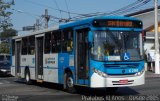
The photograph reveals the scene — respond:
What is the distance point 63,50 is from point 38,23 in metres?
35.2

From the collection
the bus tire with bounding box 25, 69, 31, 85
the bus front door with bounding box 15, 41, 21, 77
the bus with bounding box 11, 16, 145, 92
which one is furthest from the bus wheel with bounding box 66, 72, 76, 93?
the bus front door with bounding box 15, 41, 21, 77

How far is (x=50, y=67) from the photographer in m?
21.0

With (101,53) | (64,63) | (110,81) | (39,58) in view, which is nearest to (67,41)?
(64,63)

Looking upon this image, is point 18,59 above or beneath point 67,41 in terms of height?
beneath

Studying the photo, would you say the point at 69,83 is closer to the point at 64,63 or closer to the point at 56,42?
the point at 64,63

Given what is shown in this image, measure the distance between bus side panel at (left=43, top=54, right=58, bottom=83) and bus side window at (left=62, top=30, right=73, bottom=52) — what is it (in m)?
1.26

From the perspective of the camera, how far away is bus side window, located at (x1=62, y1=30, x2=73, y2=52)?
18.3 m

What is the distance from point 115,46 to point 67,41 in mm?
2954

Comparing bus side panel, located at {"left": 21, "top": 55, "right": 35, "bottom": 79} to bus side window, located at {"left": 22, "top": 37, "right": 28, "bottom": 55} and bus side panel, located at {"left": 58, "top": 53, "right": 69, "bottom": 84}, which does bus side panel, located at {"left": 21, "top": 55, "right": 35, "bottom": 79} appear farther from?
bus side panel, located at {"left": 58, "top": 53, "right": 69, "bottom": 84}

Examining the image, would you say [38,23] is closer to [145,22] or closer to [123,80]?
[145,22]

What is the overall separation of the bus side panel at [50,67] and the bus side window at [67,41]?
4.15ft

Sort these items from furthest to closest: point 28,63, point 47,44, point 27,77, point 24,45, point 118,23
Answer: point 24,45 → point 27,77 → point 28,63 → point 47,44 → point 118,23

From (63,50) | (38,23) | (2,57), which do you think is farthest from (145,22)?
(63,50)

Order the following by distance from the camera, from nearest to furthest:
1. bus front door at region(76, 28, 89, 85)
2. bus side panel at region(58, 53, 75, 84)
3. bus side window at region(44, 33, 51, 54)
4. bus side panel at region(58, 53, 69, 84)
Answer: bus front door at region(76, 28, 89, 85) → bus side panel at region(58, 53, 75, 84) → bus side panel at region(58, 53, 69, 84) → bus side window at region(44, 33, 51, 54)
